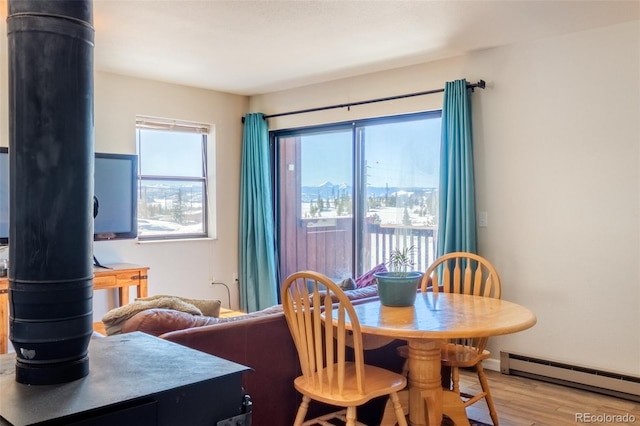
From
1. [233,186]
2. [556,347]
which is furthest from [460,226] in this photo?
[233,186]

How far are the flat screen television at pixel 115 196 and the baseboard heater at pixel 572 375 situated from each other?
3.24 m

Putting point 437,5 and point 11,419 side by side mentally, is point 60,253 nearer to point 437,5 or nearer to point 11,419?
point 11,419

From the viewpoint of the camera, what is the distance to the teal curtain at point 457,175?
401cm

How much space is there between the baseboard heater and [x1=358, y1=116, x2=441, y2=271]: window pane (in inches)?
41.3

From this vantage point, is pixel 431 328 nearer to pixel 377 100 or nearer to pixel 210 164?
pixel 377 100

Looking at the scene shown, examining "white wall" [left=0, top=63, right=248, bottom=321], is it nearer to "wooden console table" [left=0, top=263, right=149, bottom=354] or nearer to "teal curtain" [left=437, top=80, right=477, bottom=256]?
"wooden console table" [left=0, top=263, right=149, bottom=354]

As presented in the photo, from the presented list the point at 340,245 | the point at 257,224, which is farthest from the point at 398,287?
the point at 257,224

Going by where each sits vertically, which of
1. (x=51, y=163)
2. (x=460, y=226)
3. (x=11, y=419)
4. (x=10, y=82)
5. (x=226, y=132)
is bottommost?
(x=11, y=419)

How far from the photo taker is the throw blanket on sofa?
2221mm

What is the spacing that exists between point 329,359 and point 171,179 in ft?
11.8

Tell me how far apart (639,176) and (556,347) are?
1.28 metres

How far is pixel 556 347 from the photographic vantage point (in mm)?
3766

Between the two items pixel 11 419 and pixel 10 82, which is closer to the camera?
pixel 11 419

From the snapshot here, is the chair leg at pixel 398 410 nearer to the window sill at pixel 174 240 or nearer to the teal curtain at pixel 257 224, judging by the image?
the teal curtain at pixel 257 224
